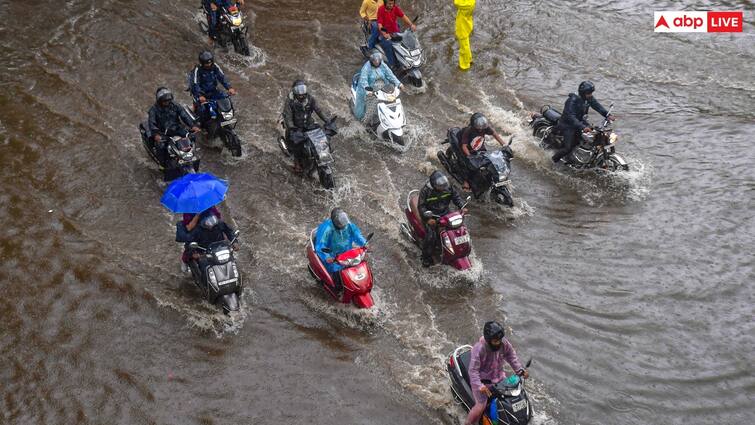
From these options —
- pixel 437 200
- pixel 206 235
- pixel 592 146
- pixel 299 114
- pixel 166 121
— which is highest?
pixel 592 146

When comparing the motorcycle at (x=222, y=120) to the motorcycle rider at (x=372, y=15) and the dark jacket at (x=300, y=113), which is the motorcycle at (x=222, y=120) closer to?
the dark jacket at (x=300, y=113)

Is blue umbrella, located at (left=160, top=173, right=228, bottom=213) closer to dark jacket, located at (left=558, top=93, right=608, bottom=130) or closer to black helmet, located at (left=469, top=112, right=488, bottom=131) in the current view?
black helmet, located at (left=469, top=112, right=488, bottom=131)

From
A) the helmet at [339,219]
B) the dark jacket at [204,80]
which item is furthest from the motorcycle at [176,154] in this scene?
the helmet at [339,219]

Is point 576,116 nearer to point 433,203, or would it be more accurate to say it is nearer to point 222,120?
point 433,203

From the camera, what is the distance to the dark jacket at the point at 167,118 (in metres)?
11.5

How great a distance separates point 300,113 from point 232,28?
5.44m

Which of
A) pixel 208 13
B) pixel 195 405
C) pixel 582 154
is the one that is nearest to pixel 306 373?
pixel 195 405

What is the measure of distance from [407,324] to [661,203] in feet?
18.7

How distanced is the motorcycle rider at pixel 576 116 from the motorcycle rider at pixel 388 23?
5196 mm

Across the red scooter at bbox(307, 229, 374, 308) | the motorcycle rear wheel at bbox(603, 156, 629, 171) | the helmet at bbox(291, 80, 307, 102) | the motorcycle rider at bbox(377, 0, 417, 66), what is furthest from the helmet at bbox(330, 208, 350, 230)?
the motorcycle rider at bbox(377, 0, 417, 66)

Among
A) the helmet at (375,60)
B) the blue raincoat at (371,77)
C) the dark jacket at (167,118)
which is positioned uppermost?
the helmet at (375,60)

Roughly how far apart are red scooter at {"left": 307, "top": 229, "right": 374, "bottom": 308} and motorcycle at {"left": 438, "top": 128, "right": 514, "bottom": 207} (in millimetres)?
3469

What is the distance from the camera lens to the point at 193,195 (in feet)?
29.2

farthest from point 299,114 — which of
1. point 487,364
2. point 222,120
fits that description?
point 487,364
